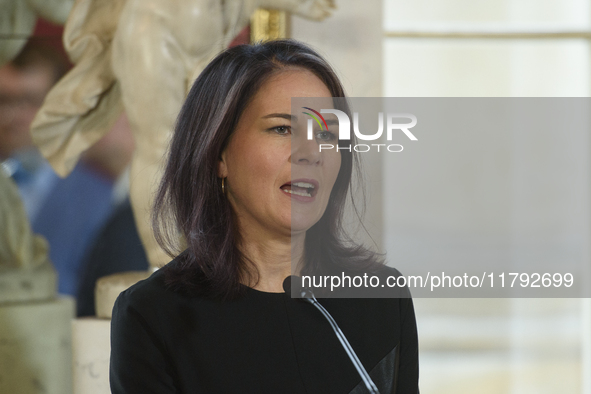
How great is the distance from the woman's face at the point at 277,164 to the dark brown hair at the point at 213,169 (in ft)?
0.08

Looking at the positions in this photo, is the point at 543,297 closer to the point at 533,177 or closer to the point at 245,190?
the point at 533,177

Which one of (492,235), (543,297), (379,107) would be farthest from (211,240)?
(543,297)

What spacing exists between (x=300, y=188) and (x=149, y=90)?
1.02 meters

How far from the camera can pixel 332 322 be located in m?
1.08

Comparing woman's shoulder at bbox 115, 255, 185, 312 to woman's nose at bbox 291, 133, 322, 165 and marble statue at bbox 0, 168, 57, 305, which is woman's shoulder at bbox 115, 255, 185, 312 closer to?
woman's nose at bbox 291, 133, 322, 165

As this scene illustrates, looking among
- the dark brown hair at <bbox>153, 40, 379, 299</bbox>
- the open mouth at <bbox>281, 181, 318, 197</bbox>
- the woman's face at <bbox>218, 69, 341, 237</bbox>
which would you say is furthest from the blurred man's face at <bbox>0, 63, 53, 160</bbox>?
the open mouth at <bbox>281, 181, 318, 197</bbox>

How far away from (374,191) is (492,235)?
1.04 m

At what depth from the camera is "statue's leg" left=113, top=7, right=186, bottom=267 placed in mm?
1893

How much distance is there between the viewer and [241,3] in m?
2.02

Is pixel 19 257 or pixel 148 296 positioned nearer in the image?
pixel 148 296

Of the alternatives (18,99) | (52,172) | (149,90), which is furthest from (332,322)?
(18,99)

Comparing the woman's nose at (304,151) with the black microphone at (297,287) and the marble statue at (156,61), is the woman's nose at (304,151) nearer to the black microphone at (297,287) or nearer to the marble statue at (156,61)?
the black microphone at (297,287)

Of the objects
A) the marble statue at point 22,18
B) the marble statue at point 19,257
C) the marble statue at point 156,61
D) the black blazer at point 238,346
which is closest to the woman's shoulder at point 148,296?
the black blazer at point 238,346

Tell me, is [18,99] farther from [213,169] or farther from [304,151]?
[304,151]
